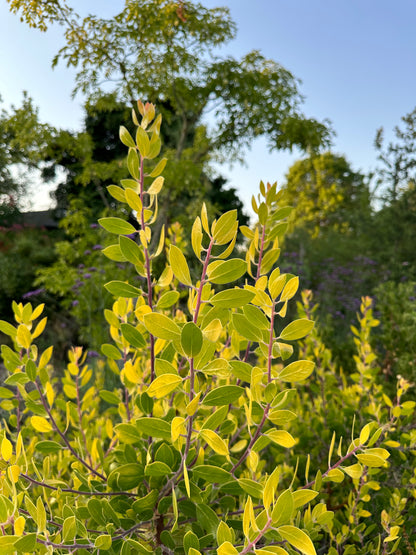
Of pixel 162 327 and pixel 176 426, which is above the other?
pixel 162 327

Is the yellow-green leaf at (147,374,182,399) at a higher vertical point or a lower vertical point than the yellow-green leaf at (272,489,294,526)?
higher

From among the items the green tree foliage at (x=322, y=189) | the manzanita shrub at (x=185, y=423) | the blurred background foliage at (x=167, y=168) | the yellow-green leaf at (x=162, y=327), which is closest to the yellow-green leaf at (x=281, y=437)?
the manzanita shrub at (x=185, y=423)

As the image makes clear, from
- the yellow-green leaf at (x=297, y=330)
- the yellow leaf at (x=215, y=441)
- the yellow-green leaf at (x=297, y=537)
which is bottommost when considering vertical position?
the yellow-green leaf at (x=297, y=537)

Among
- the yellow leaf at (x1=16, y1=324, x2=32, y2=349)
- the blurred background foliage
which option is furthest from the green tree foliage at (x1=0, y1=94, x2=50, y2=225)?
the yellow leaf at (x1=16, y1=324, x2=32, y2=349)

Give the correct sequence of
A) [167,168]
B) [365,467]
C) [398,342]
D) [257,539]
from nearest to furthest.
→ [257,539] → [365,467] → [398,342] → [167,168]

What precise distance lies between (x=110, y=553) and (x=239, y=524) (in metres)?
0.23

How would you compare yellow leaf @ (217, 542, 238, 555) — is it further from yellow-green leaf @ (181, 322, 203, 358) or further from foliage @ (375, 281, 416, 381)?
foliage @ (375, 281, 416, 381)

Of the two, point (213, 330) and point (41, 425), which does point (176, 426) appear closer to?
point (213, 330)

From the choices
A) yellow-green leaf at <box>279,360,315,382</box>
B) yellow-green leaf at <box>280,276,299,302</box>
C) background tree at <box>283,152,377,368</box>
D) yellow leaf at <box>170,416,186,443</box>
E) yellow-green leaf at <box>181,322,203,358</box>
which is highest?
background tree at <box>283,152,377,368</box>

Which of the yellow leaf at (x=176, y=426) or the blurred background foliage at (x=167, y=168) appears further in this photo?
the blurred background foliage at (x=167, y=168)

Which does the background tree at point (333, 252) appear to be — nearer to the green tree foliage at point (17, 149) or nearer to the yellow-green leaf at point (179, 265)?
the yellow-green leaf at point (179, 265)

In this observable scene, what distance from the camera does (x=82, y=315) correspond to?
7.02 meters

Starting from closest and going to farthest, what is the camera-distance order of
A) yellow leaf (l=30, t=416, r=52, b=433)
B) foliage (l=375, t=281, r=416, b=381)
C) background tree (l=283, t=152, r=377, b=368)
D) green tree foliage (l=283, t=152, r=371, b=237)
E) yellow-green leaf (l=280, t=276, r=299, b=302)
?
1. yellow-green leaf (l=280, t=276, r=299, b=302)
2. yellow leaf (l=30, t=416, r=52, b=433)
3. foliage (l=375, t=281, r=416, b=381)
4. background tree (l=283, t=152, r=377, b=368)
5. green tree foliage (l=283, t=152, r=371, b=237)

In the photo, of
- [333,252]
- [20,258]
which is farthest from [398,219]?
[20,258]
